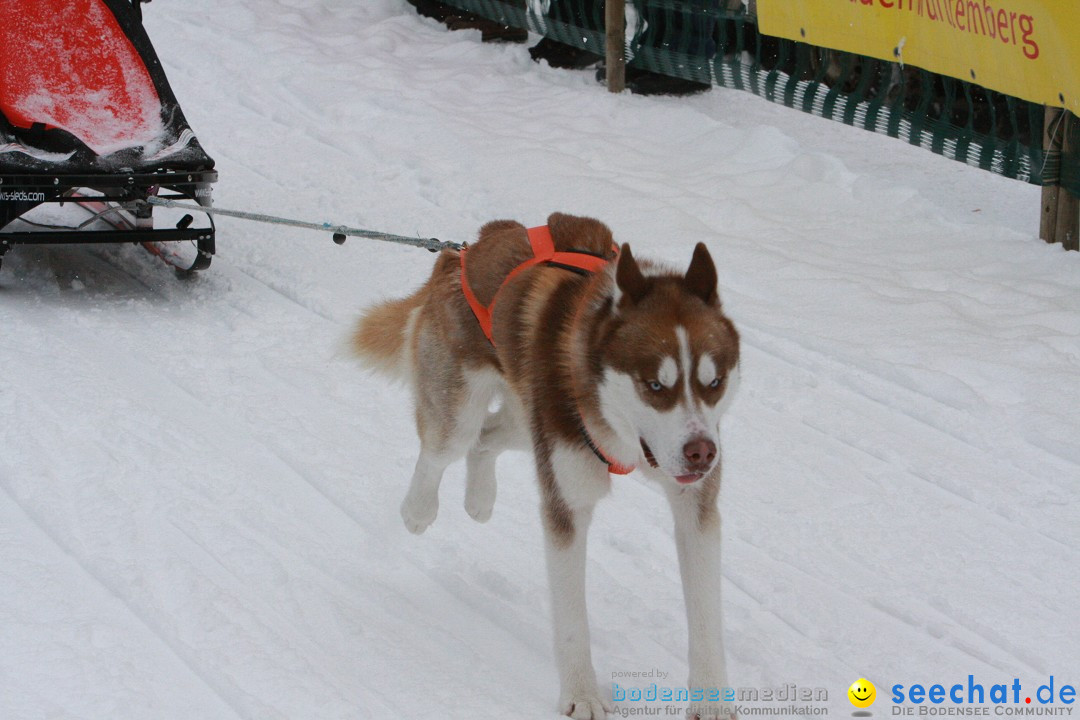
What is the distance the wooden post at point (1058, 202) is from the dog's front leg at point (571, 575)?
441 centimetres

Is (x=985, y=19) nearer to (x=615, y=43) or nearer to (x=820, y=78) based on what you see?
(x=820, y=78)

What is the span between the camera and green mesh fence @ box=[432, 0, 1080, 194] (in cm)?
667

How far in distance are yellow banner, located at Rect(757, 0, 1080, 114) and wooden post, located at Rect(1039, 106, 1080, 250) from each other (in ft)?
1.01

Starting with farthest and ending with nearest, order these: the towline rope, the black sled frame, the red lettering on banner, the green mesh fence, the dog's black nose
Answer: the green mesh fence < the red lettering on banner < the black sled frame < the towline rope < the dog's black nose

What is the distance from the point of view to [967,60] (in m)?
6.49

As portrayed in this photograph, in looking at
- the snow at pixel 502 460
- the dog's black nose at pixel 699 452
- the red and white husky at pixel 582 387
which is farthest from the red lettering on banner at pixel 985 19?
the dog's black nose at pixel 699 452

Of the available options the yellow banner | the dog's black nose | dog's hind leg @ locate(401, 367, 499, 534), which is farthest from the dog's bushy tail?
the yellow banner

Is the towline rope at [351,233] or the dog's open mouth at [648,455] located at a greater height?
the dog's open mouth at [648,455]

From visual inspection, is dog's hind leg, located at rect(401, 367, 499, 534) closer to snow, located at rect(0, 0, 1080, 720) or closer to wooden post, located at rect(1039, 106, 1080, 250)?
snow, located at rect(0, 0, 1080, 720)

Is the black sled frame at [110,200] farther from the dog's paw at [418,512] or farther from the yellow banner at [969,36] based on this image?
the yellow banner at [969,36]

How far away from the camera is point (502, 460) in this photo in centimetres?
449

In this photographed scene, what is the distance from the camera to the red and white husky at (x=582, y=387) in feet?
8.84

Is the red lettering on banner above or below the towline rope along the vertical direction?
above

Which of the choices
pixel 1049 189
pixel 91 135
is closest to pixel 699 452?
pixel 91 135
